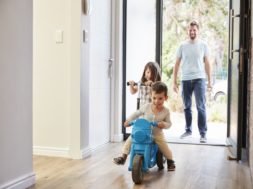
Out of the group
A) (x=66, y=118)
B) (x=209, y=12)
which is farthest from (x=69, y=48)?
(x=209, y=12)

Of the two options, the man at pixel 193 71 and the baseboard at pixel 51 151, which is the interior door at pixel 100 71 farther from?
the man at pixel 193 71

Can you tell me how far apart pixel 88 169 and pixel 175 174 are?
66cm

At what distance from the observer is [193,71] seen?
15.4ft

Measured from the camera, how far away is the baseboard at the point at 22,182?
2.16m

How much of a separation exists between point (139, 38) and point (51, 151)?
191cm

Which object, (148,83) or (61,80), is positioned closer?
(61,80)

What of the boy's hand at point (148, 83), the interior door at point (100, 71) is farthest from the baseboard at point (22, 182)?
the boy's hand at point (148, 83)

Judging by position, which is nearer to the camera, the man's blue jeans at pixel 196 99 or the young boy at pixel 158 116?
the young boy at pixel 158 116

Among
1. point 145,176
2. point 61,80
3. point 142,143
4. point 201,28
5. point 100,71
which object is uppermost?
point 201,28

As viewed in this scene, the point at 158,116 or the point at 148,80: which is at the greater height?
the point at 148,80

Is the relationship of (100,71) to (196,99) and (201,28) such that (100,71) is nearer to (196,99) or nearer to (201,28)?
(196,99)

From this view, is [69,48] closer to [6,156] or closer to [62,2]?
[62,2]

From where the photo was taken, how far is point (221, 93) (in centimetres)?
494

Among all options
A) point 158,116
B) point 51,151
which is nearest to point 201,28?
point 158,116
